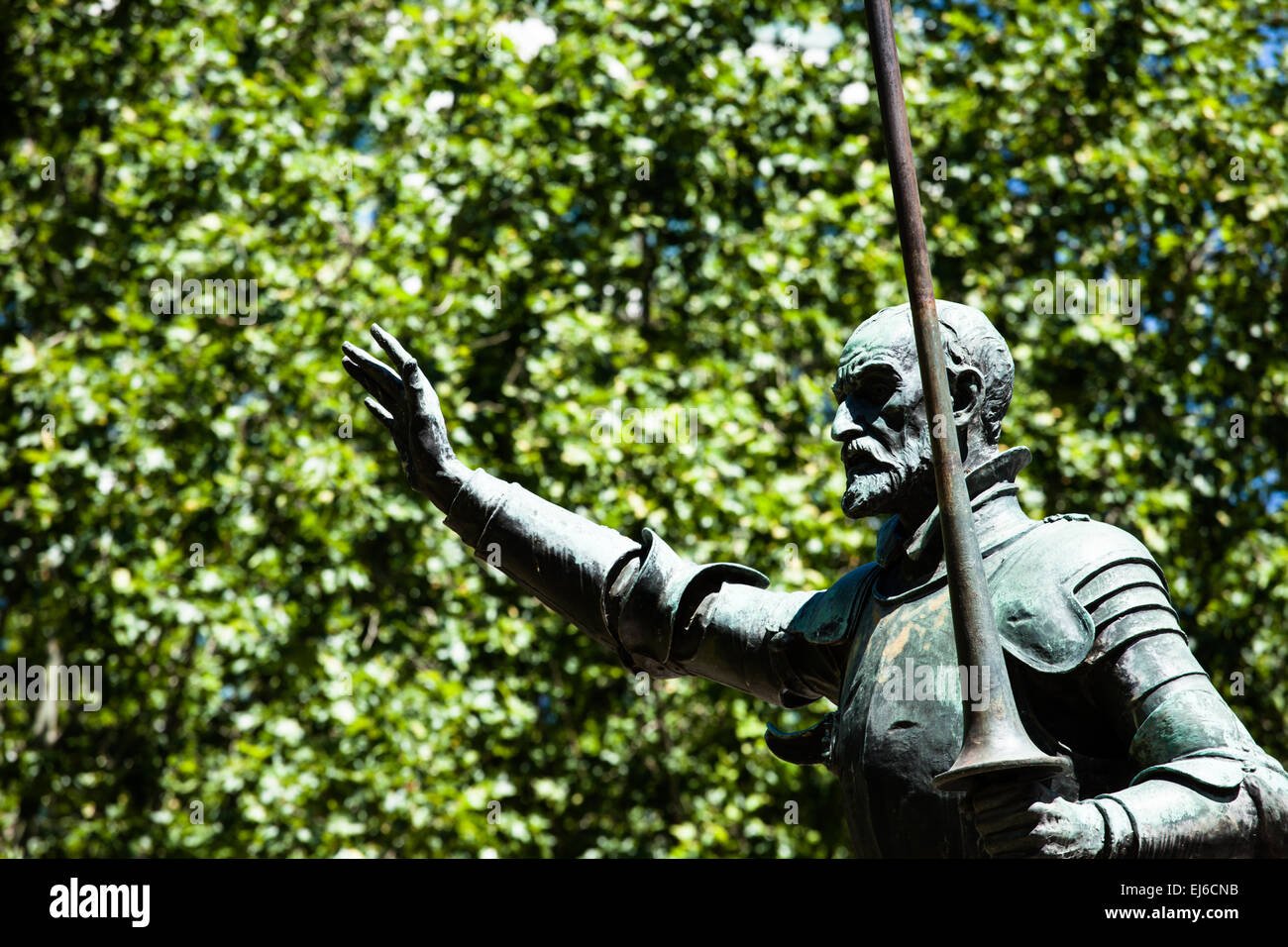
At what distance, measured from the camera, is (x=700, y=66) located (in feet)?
39.0

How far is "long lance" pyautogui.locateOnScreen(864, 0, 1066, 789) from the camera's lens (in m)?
2.66

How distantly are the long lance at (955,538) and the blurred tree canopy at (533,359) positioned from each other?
7.47m

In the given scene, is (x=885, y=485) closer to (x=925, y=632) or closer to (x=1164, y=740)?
(x=925, y=632)

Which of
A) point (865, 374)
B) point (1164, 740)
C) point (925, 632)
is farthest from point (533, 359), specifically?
point (1164, 740)

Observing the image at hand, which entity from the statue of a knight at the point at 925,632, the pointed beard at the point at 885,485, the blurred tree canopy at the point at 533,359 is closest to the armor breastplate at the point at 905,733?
the statue of a knight at the point at 925,632

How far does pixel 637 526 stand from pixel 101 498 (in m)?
3.48

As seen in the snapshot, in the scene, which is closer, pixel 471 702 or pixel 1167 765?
pixel 1167 765

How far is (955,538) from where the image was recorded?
278 centimetres

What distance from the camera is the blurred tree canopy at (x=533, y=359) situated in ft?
35.3

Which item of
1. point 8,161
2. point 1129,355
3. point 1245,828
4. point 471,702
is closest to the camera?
point 1245,828

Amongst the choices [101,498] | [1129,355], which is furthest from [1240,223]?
[101,498]

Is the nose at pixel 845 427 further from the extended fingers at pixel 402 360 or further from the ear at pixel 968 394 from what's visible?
the extended fingers at pixel 402 360

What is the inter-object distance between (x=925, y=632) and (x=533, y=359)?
26.9 ft
